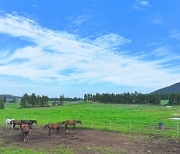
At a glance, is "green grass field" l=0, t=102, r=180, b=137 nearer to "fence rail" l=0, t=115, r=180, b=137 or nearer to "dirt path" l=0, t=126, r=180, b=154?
"fence rail" l=0, t=115, r=180, b=137

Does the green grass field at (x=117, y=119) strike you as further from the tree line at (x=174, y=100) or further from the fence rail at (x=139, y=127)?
the tree line at (x=174, y=100)

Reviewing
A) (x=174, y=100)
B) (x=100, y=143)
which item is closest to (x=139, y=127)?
(x=100, y=143)

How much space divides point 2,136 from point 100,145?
29.9 feet

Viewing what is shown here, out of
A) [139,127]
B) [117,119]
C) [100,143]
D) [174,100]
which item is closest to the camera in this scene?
[100,143]

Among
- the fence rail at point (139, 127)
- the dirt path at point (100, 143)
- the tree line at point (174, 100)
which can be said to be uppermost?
the tree line at point (174, 100)

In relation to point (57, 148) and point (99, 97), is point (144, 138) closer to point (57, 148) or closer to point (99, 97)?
point (57, 148)

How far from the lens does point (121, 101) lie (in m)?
149

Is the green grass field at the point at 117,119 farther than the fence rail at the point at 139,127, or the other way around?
the green grass field at the point at 117,119

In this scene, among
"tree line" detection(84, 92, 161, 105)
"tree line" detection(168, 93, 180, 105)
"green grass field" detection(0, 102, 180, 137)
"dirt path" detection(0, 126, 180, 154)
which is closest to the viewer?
"dirt path" detection(0, 126, 180, 154)

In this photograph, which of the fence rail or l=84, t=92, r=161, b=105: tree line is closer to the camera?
the fence rail

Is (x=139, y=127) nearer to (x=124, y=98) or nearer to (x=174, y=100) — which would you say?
(x=174, y=100)

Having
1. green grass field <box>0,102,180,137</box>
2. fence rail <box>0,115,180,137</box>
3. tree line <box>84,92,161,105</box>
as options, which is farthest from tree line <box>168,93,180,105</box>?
fence rail <box>0,115,180,137</box>

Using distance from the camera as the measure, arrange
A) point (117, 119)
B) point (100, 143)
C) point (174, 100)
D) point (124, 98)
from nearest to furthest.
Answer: point (100, 143) → point (117, 119) → point (174, 100) → point (124, 98)

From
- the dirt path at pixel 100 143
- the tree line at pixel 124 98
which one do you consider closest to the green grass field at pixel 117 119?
the dirt path at pixel 100 143
